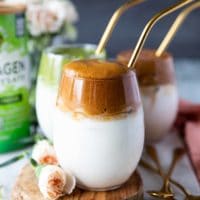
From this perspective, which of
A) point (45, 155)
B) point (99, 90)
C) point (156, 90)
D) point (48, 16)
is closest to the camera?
point (99, 90)

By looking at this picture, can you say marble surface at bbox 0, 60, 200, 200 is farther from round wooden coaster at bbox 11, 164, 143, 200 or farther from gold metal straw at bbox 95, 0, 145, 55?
gold metal straw at bbox 95, 0, 145, 55

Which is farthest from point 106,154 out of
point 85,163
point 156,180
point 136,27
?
point 136,27

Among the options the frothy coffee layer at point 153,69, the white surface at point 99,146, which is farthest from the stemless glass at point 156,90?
the white surface at point 99,146

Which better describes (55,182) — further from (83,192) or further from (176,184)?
(176,184)

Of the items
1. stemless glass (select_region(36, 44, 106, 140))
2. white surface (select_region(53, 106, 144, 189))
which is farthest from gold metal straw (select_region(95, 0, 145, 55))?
white surface (select_region(53, 106, 144, 189))

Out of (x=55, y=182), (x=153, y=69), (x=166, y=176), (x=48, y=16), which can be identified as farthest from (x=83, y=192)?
(x=48, y=16)

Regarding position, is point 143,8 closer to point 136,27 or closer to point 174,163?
point 136,27
